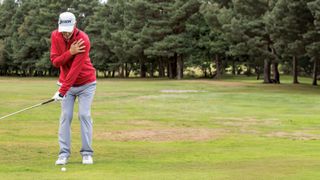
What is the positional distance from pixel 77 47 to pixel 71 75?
44cm

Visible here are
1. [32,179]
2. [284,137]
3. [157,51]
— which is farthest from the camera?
[157,51]

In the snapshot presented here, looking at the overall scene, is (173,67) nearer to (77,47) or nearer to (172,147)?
(172,147)

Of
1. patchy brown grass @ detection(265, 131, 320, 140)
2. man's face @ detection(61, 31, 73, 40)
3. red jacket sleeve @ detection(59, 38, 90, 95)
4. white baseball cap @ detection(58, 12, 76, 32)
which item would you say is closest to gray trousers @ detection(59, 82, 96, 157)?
red jacket sleeve @ detection(59, 38, 90, 95)

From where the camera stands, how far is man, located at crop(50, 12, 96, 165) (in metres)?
8.94

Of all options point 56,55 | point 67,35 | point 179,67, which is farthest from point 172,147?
point 179,67

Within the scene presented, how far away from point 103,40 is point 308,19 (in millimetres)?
50533

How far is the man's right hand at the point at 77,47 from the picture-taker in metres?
8.93

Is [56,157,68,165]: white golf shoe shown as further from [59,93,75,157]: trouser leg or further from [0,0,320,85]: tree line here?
[0,0,320,85]: tree line

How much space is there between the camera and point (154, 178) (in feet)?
25.6

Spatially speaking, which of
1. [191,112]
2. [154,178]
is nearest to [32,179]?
[154,178]

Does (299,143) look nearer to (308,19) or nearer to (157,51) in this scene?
(308,19)

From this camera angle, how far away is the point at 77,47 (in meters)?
8.95

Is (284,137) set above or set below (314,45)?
below

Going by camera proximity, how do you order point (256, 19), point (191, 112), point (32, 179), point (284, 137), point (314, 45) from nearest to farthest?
point (32, 179), point (284, 137), point (191, 112), point (314, 45), point (256, 19)
